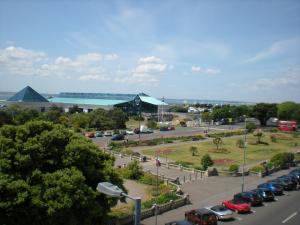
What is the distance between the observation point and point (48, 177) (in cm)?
1856

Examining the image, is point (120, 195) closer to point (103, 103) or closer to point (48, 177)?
point (48, 177)

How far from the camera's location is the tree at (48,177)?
17672 millimetres

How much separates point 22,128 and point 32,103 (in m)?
113

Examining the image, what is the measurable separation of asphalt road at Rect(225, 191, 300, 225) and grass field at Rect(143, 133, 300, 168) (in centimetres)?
2014

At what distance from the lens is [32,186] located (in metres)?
18.2

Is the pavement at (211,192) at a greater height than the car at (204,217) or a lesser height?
lesser

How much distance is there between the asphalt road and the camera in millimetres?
25734

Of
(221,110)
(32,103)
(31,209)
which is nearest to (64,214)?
(31,209)

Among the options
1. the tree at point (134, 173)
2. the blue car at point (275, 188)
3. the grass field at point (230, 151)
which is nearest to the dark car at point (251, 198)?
the blue car at point (275, 188)

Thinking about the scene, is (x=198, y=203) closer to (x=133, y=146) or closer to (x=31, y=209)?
(x=31, y=209)

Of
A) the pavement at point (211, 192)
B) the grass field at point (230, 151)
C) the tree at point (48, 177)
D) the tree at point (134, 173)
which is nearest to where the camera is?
the tree at point (48, 177)

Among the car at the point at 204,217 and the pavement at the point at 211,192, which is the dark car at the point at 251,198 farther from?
the car at the point at 204,217

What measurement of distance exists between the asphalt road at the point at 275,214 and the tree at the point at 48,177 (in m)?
11.4

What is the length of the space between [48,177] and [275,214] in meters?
18.4
